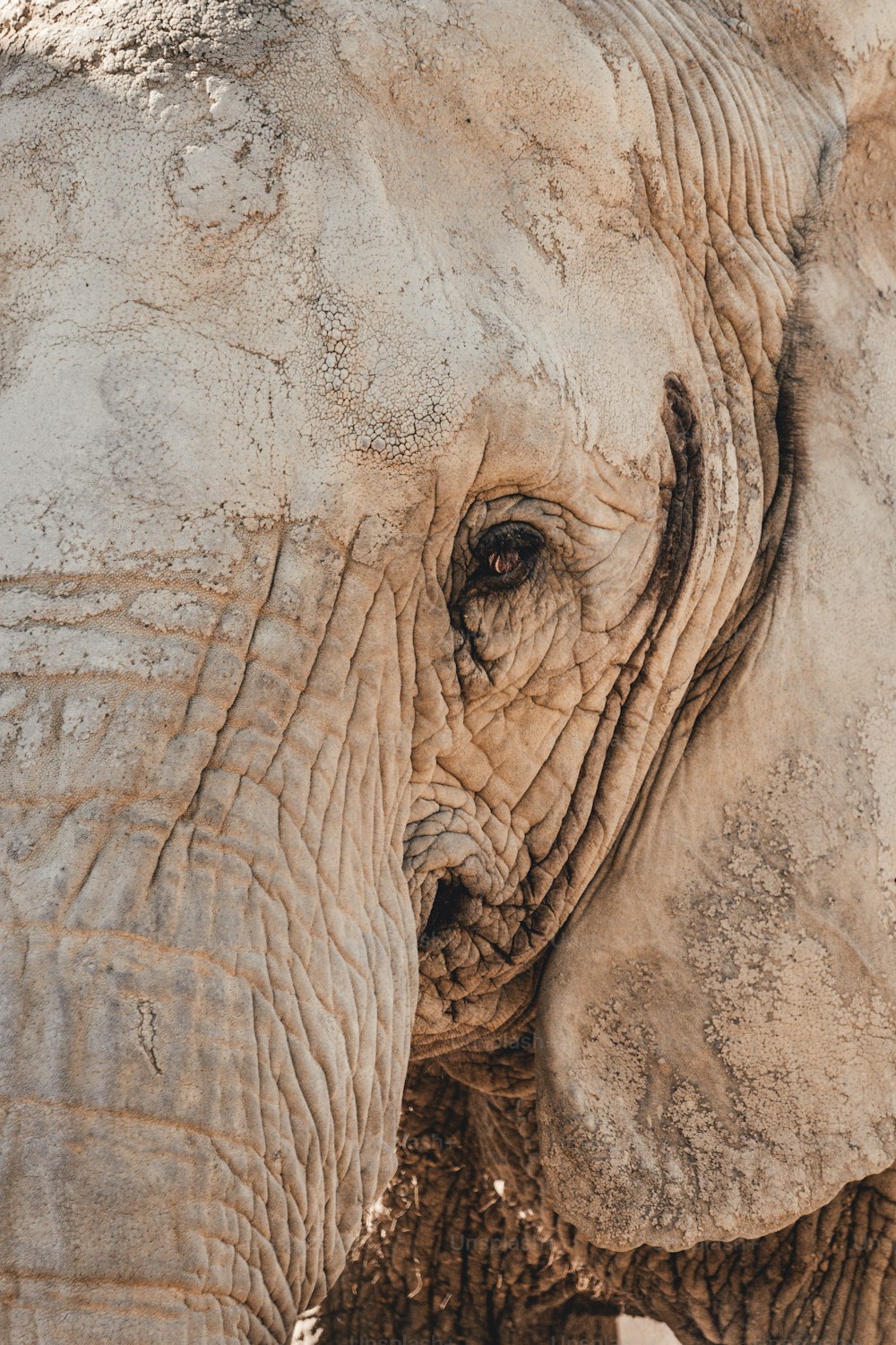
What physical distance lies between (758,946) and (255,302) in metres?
0.94

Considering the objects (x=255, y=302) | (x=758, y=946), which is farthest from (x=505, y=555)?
(x=758, y=946)

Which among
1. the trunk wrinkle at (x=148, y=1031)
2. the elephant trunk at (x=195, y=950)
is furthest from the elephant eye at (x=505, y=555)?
the trunk wrinkle at (x=148, y=1031)

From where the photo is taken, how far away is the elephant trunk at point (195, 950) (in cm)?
140

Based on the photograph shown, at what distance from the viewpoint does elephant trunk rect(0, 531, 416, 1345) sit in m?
1.40

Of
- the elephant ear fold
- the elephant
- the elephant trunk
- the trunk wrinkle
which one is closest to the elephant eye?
the elephant

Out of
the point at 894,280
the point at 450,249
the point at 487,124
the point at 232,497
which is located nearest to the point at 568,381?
the point at 450,249

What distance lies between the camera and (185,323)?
5.34ft

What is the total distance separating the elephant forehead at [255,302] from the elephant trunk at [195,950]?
0.09 meters

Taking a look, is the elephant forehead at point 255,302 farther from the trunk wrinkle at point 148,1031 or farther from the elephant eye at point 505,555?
the trunk wrinkle at point 148,1031

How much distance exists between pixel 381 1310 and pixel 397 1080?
145 centimetres

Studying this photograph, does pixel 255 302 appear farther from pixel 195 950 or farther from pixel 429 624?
pixel 195 950

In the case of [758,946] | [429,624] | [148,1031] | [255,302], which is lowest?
[148,1031]

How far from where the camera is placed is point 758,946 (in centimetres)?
202

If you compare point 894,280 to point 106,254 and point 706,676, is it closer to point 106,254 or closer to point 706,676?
point 706,676
